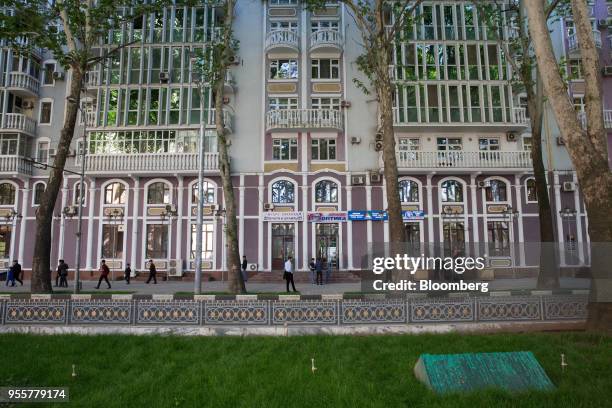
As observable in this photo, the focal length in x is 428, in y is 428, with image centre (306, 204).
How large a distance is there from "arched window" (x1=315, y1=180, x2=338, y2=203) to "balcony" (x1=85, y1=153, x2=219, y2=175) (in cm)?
629

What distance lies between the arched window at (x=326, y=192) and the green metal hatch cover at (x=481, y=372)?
2047 cm

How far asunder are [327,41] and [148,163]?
1329 centimetres

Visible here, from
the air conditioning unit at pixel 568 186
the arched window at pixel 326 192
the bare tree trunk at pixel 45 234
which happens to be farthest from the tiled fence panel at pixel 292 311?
the air conditioning unit at pixel 568 186

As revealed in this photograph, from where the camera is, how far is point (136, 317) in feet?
27.7

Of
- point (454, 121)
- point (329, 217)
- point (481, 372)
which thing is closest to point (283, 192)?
point (329, 217)

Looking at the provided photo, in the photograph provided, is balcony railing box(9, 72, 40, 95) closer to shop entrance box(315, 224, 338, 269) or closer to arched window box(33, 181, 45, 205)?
arched window box(33, 181, 45, 205)

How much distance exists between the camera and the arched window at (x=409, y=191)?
26625mm

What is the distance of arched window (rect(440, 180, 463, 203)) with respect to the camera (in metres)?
26.6

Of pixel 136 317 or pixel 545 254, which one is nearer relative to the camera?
pixel 136 317

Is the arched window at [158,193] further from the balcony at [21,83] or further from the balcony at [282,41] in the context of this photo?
the balcony at [282,41]

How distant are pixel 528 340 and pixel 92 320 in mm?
8094

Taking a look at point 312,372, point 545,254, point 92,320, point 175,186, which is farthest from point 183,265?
point 312,372

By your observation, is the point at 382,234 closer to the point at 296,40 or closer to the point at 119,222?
the point at 296,40

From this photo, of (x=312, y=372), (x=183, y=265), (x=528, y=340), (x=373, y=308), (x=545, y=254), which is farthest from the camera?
(x=183, y=265)
